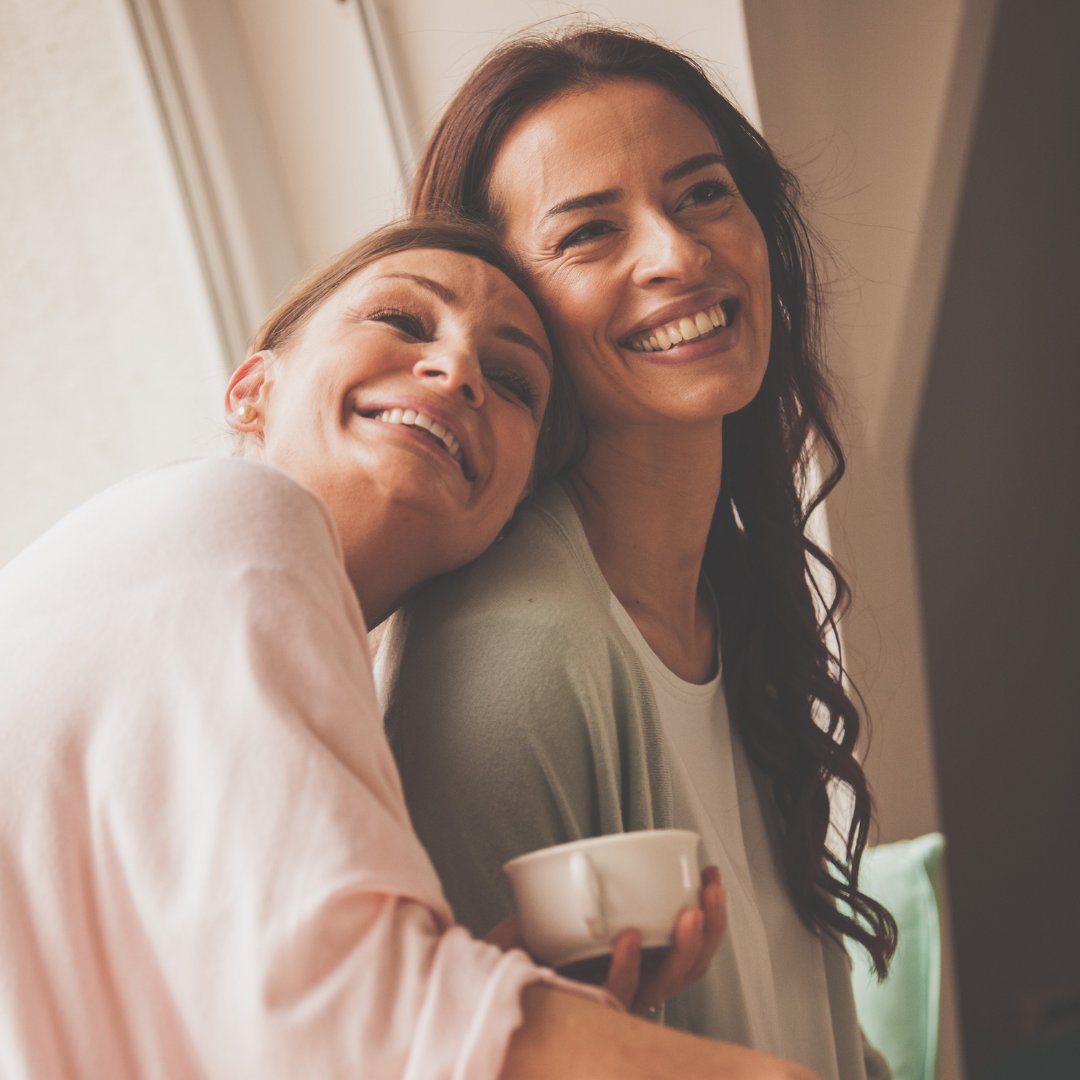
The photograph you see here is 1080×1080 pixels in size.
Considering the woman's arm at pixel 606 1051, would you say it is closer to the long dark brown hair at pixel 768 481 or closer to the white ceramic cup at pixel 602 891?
the white ceramic cup at pixel 602 891

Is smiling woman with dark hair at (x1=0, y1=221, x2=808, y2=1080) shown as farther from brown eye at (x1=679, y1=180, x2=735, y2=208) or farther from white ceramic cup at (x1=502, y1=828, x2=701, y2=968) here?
brown eye at (x1=679, y1=180, x2=735, y2=208)

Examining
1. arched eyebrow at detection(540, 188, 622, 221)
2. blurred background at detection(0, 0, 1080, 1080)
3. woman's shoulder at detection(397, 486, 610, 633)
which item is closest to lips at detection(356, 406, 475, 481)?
woman's shoulder at detection(397, 486, 610, 633)

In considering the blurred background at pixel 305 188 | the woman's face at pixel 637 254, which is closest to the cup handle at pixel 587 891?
the woman's face at pixel 637 254

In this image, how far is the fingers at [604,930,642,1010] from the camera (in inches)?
28.2

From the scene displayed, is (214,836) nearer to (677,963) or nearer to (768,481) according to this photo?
(677,963)

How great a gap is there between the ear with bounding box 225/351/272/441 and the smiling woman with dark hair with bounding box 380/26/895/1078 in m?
0.21

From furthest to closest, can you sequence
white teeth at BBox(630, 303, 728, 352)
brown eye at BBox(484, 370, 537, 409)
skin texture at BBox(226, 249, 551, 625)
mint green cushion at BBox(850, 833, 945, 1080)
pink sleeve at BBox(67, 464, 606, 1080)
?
mint green cushion at BBox(850, 833, 945, 1080), white teeth at BBox(630, 303, 728, 352), brown eye at BBox(484, 370, 537, 409), skin texture at BBox(226, 249, 551, 625), pink sleeve at BBox(67, 464, 606, 1080)

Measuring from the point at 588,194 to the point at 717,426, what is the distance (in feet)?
0.87

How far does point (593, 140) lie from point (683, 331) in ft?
0.65

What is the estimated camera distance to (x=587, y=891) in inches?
27.6

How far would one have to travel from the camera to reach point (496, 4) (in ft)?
5.90

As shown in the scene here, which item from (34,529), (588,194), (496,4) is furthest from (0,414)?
(588,194)

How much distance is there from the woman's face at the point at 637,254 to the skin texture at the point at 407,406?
0.12m

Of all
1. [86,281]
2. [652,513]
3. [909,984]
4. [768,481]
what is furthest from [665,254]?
[86,281]
